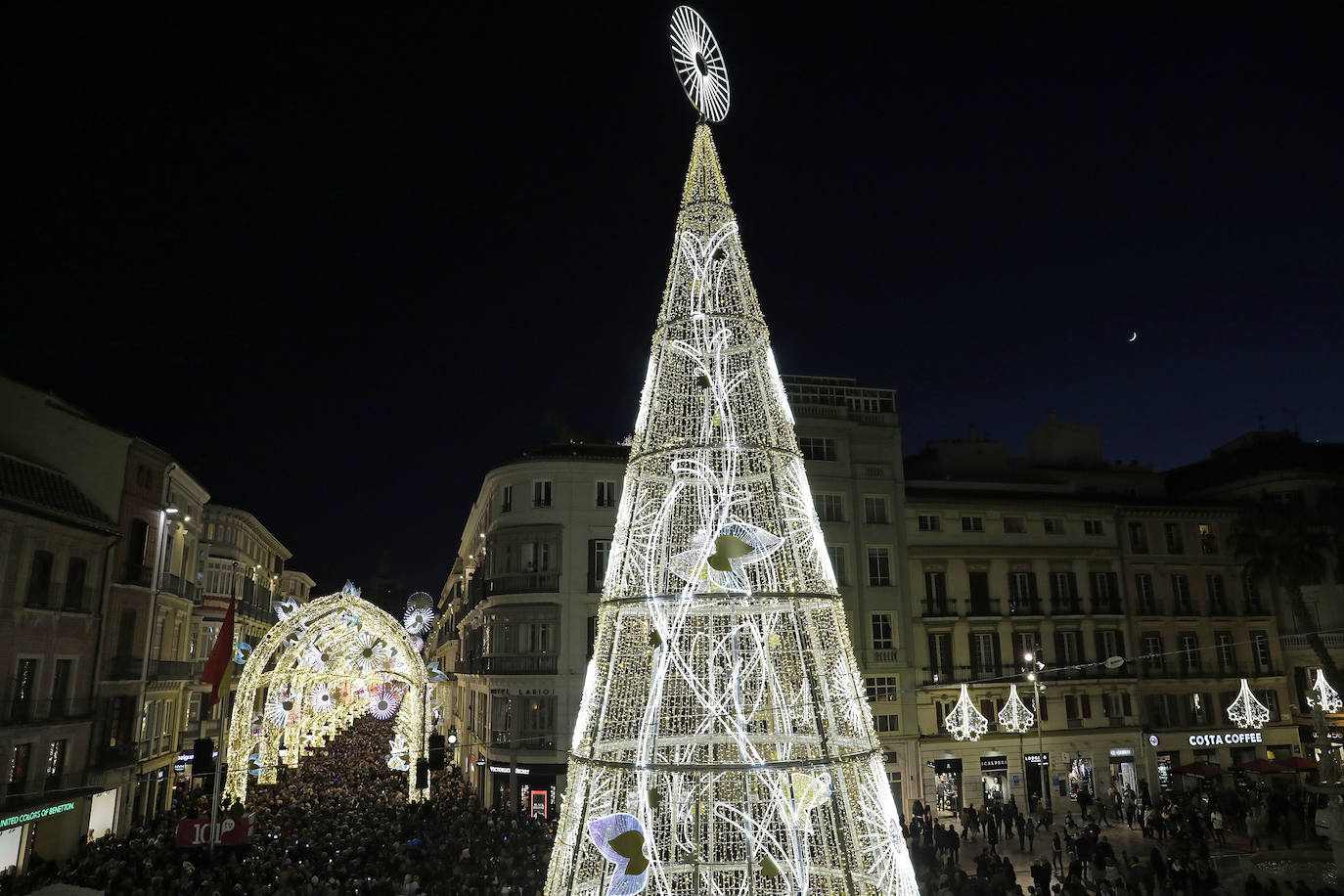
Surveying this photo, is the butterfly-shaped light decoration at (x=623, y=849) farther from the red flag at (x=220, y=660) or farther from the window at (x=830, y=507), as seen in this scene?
the window at (x=830, y=507)

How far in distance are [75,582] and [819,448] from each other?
92.6ft

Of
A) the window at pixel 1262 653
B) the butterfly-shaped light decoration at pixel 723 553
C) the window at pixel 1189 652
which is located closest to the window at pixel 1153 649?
the window at pixel 1189 652

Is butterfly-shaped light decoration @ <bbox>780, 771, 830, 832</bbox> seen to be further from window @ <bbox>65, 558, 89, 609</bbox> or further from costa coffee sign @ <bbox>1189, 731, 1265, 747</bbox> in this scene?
costa coffee sign @ <bbox>1189, 731, 1265, 747</bbox>

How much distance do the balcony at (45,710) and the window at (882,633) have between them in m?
29.1

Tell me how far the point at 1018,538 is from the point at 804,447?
461 inches

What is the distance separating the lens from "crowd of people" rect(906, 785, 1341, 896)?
19.7m

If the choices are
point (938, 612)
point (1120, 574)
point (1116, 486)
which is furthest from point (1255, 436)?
point (938, 612)

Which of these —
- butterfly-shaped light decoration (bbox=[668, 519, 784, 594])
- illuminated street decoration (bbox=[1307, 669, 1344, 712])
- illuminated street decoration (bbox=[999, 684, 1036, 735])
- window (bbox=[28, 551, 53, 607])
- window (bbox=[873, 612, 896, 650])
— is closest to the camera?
butterfly-shaped light decoration (bbox=[668, 519, 784, 594])

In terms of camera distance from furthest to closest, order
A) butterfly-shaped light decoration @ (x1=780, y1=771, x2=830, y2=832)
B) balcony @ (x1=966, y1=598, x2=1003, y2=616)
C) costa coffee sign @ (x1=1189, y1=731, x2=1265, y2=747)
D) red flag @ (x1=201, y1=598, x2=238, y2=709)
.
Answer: costa coffee sign @ (x1=1189, y1=731, x2=1265, y2=747) < balcony @ (x1=966, y1=598, x2=1003, y2=616) < red flag @ (x1=201, y1=598, x2=238, y2=709) < butterfly-shaped light decoration @ (x1=780, y1=771, x2=830, y2=832)

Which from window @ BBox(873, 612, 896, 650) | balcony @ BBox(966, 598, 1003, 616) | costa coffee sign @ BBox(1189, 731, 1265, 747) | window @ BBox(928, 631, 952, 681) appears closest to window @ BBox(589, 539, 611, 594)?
window @ BBox(873, 612, 896, 650)

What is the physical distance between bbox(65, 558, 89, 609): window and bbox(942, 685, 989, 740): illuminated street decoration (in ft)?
98.9

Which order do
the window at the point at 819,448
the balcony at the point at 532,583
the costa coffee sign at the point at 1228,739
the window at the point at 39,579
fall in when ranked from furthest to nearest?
1. the costa coffee sign at the point at 1228,739
2. the window at the point at 819,448
3. the balcony at the point at 532,583
4. the window at the point at 39,579

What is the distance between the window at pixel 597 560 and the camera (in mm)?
34781

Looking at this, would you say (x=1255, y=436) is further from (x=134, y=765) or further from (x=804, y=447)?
(x=134, y=765)
